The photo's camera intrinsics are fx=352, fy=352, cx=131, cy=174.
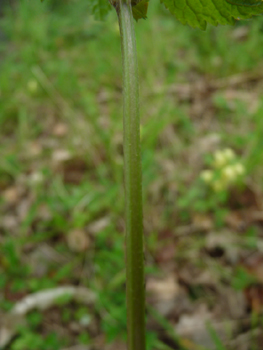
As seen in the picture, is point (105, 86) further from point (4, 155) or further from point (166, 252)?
point (166, 252)

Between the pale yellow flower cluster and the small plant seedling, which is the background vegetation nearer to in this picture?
the pale yellow flower cluster

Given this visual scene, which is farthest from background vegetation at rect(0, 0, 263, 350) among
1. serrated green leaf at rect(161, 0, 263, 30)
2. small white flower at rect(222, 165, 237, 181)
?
serrated green leaf at rect(161, 0, 263, 30)

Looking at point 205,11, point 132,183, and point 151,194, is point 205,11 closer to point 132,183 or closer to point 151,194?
point 132,183

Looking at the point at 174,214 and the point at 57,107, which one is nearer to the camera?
the point at 174,214

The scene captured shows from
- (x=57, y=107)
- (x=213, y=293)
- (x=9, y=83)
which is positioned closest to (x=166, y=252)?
(x=213, y=293)

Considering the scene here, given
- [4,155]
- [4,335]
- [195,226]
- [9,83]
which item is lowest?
[4,335]

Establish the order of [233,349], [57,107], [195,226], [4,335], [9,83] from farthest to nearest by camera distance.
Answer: [9,83] → [57,107] → [195,226] → [4,335] → [233,349]
